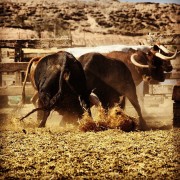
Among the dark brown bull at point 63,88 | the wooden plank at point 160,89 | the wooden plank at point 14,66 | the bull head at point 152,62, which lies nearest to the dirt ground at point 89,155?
the dark brown bull at point 63,88

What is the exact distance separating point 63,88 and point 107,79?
1217 mm

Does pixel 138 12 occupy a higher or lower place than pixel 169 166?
lower

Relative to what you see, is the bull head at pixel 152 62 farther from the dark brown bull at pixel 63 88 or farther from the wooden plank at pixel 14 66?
the wooden plank at pixel 14 66

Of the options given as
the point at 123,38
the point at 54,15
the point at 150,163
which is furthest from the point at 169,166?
the point at 54,15

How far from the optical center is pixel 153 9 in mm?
36000

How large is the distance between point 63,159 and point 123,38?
2897 centimetres

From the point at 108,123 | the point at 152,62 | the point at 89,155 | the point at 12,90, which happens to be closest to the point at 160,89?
the point at 152,62

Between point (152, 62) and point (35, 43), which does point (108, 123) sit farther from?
point (35, 43)

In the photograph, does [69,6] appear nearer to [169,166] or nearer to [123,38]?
[123,38]

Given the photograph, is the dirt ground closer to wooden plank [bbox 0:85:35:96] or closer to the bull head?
the bull head

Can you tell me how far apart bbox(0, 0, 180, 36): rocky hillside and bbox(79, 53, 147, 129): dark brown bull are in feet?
81.3

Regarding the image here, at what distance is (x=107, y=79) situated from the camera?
5918mm

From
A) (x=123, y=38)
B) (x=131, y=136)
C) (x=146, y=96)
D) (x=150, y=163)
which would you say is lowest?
(x=123, y=38)

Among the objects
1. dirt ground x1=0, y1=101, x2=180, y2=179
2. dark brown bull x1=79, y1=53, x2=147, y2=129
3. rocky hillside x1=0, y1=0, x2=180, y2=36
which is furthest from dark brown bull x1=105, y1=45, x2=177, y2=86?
rocky hillside x1=0, y1=0, x2=180, y2=36
